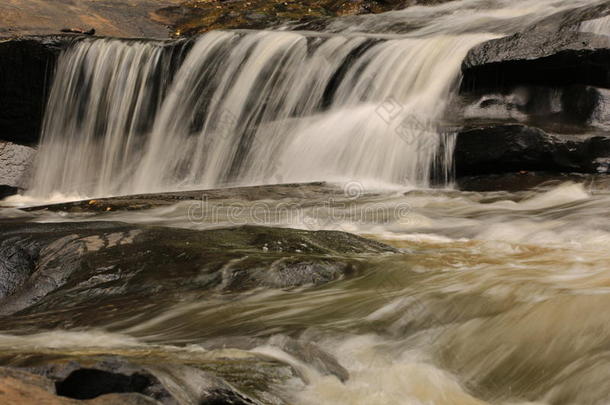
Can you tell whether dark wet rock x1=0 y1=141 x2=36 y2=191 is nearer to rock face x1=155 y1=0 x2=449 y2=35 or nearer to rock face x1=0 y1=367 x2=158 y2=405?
rock face x1=155 y1=0 x2=449 y2=35

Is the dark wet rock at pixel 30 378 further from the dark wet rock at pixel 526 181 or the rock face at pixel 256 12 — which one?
the rock face at pixel 256 12

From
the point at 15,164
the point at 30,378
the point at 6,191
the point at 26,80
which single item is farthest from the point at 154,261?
the point at 26,80

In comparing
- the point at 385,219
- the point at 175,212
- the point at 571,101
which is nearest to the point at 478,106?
the point at 571,101

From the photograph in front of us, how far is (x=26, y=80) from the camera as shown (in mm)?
12328

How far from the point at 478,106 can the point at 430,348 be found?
5.58 m

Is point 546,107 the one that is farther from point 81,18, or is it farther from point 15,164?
point 81,18

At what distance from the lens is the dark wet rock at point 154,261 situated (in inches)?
176

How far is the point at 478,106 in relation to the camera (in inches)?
339

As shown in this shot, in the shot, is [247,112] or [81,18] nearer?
[247,112]

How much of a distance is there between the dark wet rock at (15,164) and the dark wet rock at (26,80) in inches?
8.3

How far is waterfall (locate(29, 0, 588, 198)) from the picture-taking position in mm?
8875

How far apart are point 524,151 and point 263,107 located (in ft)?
12.8

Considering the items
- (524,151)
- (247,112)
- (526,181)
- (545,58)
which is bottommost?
(247,112)

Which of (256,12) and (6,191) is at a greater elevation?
(256,12)
